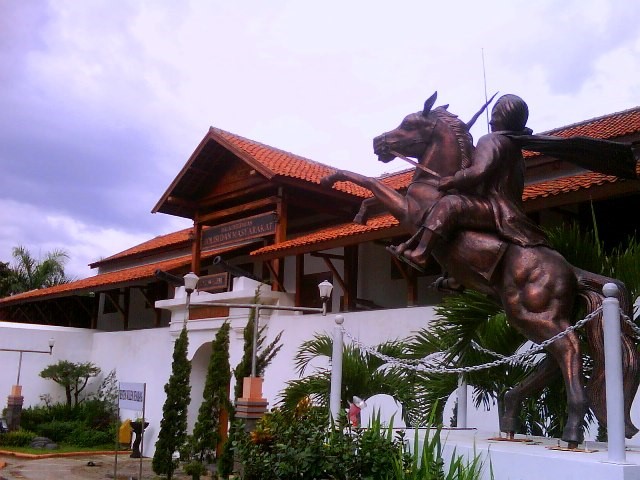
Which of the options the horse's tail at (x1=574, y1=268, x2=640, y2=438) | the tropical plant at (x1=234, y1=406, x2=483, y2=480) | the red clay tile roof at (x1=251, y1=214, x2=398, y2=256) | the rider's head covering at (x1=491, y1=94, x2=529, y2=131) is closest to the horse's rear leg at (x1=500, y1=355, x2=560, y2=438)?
the horse's tail at (x1=574, y1=268, x2=640, y2=438)

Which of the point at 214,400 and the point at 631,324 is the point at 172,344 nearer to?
the point at 214,400

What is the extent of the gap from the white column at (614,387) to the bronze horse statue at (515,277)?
1.71 feet

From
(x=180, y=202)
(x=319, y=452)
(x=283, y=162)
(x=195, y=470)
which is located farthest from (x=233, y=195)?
(x=319, y=452)

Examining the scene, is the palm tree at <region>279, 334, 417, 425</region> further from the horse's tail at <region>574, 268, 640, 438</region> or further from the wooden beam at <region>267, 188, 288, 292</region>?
the wooden beam at <region>267, 188, 288, 292</region>

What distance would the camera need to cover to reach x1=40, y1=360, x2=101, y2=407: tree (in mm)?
20094

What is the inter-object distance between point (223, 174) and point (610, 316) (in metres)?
14.0

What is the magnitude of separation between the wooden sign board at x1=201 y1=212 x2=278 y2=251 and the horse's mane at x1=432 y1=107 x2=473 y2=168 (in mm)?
9910

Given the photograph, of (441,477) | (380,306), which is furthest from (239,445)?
(380,306)

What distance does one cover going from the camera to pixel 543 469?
3934mm

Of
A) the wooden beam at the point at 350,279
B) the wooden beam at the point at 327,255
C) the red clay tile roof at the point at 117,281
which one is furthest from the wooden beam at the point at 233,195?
the wooden beam at the point at 350,279

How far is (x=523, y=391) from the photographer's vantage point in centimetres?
503

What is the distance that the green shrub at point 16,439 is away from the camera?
18375 millimetres

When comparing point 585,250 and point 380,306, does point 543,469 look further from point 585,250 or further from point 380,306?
point 380,306

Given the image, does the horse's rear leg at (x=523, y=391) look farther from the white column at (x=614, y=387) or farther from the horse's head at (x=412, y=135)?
the horse's head at (x=412, y=135)
